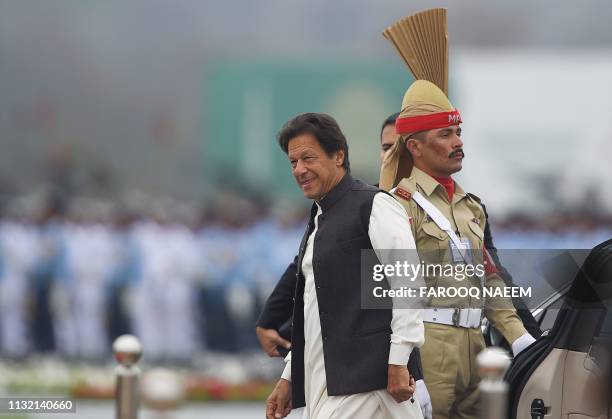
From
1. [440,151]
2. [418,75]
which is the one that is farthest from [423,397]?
[418,75]

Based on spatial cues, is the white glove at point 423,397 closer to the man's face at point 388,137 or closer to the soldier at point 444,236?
the soldier at point 444,236

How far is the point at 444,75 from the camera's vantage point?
5562 millimetres

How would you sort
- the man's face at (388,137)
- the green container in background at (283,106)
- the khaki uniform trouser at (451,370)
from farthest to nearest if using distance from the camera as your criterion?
1. the green container in background at (283,106)
2. the man's face at (388,137)
3. the khaki uniform trouser at (451,370)

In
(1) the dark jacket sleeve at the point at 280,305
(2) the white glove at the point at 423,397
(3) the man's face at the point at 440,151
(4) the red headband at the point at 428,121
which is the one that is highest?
(4) the red headband at the point at 428,121

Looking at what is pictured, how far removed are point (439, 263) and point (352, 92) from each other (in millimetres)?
18594

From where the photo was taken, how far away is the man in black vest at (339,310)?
15.7 feet

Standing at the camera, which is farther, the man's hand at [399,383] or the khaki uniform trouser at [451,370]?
the khaki uniform trouser at [451,370]

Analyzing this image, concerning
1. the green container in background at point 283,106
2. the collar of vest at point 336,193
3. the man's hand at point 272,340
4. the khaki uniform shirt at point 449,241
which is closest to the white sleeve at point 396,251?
the collar of vest at point 336,193

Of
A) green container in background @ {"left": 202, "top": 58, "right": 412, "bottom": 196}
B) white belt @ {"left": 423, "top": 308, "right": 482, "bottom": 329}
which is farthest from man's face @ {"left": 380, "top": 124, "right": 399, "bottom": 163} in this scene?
green container in background @ {"left": 202, "top": 58, "right": 412, "bottom": 196}

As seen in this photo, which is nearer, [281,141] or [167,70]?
[281,141]

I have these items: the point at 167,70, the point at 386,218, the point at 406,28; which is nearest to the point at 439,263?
the point at 386,218

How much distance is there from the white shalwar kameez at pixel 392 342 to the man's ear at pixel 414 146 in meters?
0.55

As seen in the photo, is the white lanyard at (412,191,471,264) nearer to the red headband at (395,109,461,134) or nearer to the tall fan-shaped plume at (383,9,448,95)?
the red headband at (395,109,461,134)

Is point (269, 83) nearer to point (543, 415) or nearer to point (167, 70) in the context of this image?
point (167, 70)
